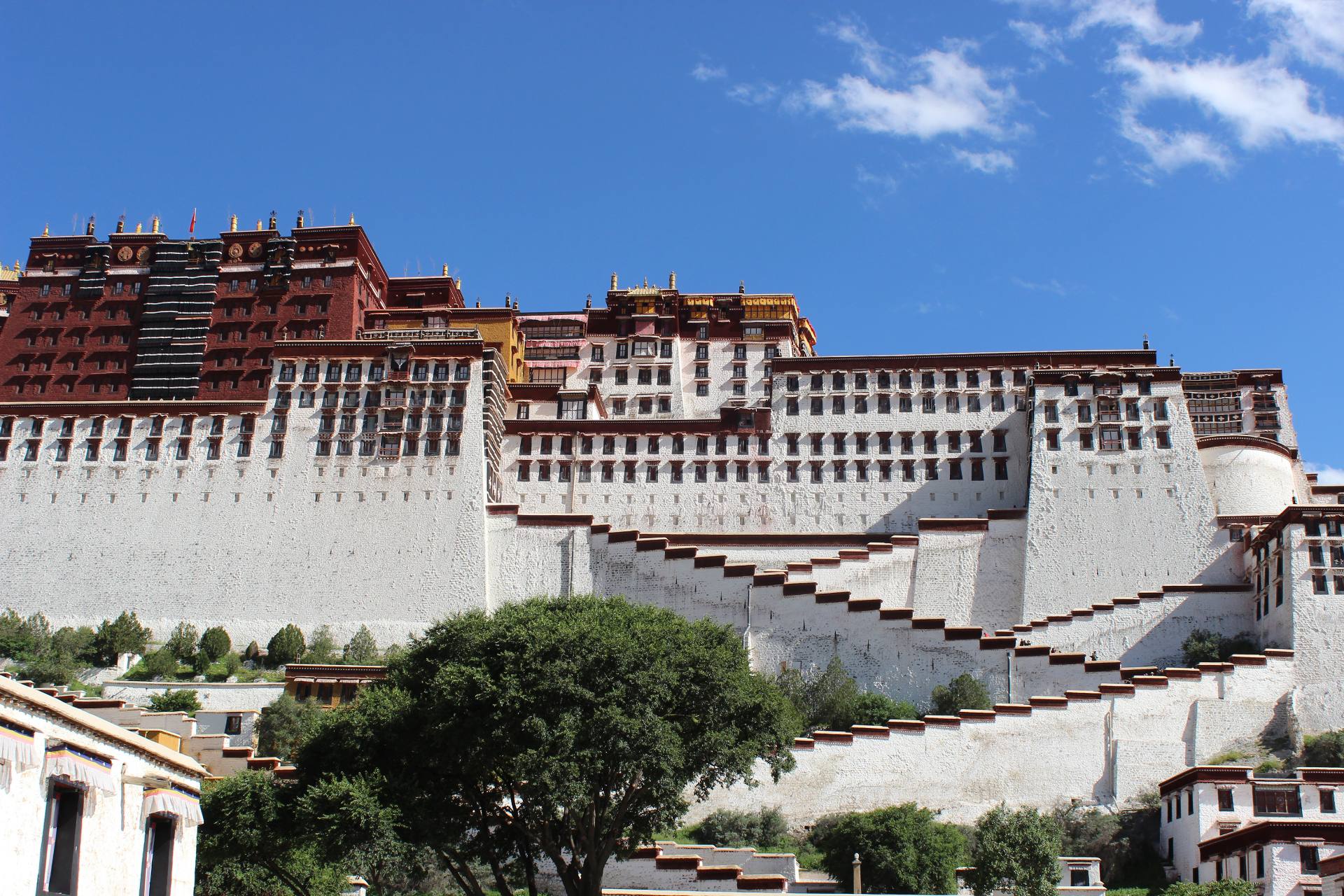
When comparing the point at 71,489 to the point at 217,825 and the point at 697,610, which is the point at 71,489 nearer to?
the point at 697,610

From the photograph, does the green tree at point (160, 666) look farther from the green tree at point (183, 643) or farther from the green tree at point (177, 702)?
the green tree at point (177, 702)

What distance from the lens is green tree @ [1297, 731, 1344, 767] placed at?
46375 millimetres

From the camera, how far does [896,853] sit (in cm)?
3997

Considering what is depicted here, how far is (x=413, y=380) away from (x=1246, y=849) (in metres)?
43.6

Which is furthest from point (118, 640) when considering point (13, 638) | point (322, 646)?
point (322, 646)

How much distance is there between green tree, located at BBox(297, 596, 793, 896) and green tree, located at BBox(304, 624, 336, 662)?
79.8 feet

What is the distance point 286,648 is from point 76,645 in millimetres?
9102

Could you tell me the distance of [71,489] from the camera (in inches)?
2771

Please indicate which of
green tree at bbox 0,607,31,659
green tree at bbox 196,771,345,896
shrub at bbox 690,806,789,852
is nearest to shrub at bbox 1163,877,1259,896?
shrub at bbox 690,806,789,852

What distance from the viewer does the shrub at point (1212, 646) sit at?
180 feet

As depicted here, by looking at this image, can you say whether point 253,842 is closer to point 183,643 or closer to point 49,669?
point 49,669

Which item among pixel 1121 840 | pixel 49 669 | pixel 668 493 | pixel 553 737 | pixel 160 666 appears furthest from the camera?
pixel 668 493

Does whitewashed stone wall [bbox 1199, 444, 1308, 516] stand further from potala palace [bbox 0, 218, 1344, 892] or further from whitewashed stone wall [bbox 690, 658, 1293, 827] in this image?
whitewashed stone wall [bbox 690, 658, 1293, 827]

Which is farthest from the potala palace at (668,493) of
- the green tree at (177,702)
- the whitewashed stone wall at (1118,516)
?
the green tree at (177,702)
